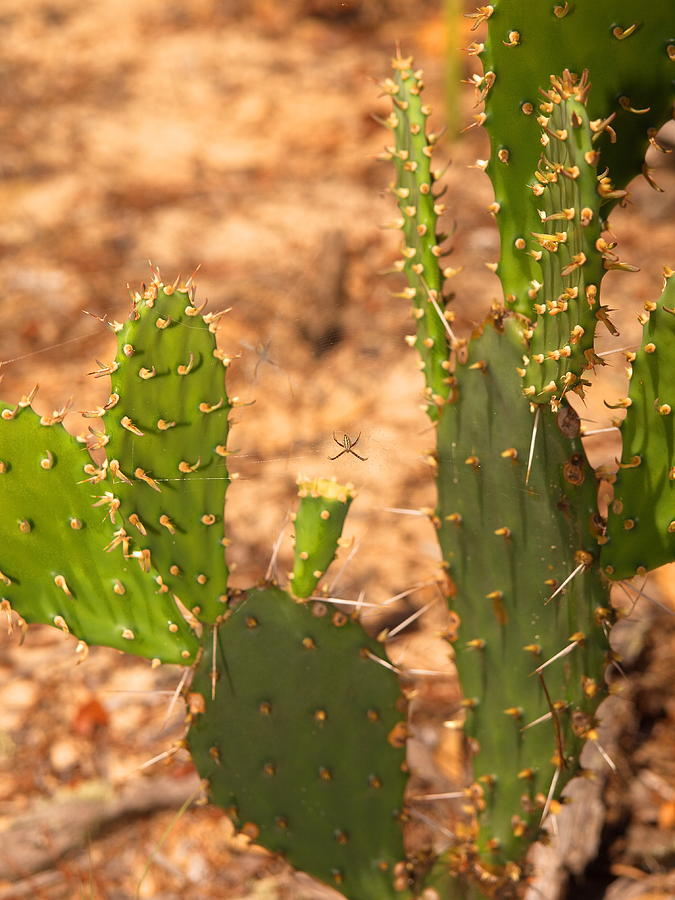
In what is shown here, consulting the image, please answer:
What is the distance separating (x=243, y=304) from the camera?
3109 mm

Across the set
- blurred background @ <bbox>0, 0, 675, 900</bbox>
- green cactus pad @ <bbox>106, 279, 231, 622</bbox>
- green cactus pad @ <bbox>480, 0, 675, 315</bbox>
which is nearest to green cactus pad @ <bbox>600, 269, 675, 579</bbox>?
green cactus pad @ <bbox>480, 0, 675, 315</bbox>

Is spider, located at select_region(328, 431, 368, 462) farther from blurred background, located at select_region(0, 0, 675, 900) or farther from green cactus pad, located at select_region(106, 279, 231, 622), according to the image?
green cactus pad, located at select_region(106, 279, 231, 622)

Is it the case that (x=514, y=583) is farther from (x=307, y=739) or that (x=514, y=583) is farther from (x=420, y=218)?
(x=420, y=218)

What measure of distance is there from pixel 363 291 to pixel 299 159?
3.42ft

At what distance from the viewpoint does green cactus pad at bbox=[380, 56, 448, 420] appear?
3.77 ft

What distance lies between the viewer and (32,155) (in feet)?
13.3

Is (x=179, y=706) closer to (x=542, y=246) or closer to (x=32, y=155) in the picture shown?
(x=542, y=246)

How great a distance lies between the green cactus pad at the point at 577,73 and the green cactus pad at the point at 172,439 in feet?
1.18

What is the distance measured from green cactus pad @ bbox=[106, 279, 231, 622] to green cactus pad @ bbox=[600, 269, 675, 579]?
0.45 metres

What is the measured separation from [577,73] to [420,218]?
26 cm

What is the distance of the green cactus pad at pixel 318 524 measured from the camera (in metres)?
1.16

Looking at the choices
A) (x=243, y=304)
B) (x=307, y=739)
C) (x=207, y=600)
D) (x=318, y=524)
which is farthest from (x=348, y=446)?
(x=243, y=304)

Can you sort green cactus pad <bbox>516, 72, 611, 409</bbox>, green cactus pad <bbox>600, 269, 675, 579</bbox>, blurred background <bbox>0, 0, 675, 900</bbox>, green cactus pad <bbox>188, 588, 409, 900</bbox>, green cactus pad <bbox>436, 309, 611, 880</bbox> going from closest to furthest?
green cactus pad <bbox>516, 72, 611, 409</bbox> → green cactus pad <bbox>600, 269, 675, 579</bbox> → green cactus pad <bbox>436, 309, 611, 880</bbox> → green cactus pad <bbox>188, 588, 409, 900</bbox> → blurred background <bbox>0, 0, 675, 900</bbox>

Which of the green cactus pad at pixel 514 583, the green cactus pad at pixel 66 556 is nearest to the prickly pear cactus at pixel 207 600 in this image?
the green cactus pad at pixel 66 556
